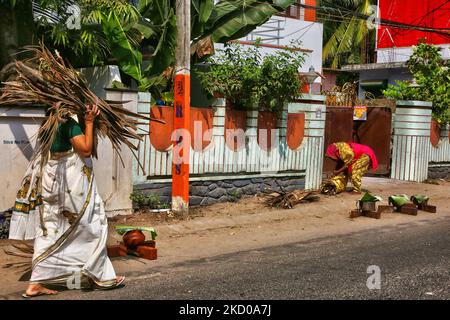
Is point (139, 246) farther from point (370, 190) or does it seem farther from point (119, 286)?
point (370, 190)

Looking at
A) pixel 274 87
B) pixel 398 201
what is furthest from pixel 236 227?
pixel 398 201

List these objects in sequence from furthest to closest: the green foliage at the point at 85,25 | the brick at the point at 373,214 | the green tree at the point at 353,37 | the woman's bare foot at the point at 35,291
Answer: the green tree at the point at 353,37, the brick at the point at 373,214, the green foliage at the point at 85,25, the woman's bare foot at the point at 35,291

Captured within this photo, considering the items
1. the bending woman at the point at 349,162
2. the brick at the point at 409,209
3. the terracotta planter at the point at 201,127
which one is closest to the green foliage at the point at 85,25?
the terracotta planter at the point at 201,127

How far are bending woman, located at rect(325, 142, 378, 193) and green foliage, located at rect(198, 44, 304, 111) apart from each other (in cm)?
183

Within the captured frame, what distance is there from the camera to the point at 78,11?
8836 mm

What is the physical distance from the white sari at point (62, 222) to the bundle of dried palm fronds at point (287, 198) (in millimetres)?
5410

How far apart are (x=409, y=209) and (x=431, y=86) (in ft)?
19.0

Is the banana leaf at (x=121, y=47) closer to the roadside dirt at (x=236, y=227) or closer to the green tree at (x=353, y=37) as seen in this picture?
the roadside dirt at (x=236, y=227)

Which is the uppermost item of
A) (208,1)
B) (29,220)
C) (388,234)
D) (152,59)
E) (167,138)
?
(208,1)

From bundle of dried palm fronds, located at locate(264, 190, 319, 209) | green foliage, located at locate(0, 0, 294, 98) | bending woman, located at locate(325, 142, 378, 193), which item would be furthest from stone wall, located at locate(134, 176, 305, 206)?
green foliage, located at locate(0, 0, 294, 98)

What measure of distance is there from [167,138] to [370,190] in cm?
535

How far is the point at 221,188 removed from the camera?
10.1 meters

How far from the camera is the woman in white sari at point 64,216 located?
5062mm
